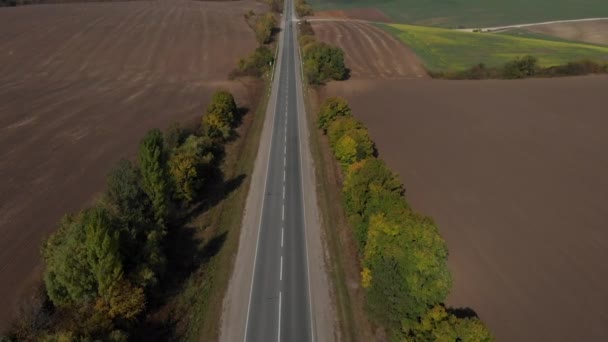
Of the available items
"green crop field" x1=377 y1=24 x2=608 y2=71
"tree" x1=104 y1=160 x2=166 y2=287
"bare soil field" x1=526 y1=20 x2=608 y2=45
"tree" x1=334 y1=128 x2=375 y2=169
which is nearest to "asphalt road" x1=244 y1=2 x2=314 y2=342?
"tree" x1=334 y1=128 x2=375 y2=169

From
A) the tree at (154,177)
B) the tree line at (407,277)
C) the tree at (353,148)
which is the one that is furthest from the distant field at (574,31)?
the tree at (154,177)

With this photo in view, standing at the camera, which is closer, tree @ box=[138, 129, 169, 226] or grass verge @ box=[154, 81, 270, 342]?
grass verge @ box=[154, 81, 270, 342]

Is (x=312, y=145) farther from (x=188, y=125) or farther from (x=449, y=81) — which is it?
(x=449, y=81)

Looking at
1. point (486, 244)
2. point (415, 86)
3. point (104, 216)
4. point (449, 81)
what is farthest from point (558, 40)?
point (104, 216)

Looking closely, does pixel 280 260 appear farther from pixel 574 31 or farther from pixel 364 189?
pixel 574 31

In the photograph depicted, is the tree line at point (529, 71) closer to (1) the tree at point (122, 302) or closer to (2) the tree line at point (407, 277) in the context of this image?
(2) the tree line at point (407, 277)

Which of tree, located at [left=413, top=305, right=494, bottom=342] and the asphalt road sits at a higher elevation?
tree, located at [left=413, top=305, right=494, bottom=342]

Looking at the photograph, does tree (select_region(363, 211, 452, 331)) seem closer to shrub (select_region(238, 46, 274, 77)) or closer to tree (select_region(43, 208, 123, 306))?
tree (select_region(43, 208, 123, 306))

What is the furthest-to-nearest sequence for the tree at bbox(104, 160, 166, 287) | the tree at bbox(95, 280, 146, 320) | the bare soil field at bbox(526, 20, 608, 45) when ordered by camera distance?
the bare soil field at bbox(526, 20, 608, 45) → the tree at bbox(104, 160, 166, 287) → the tree at bbox(95, 280, 146, 320)
